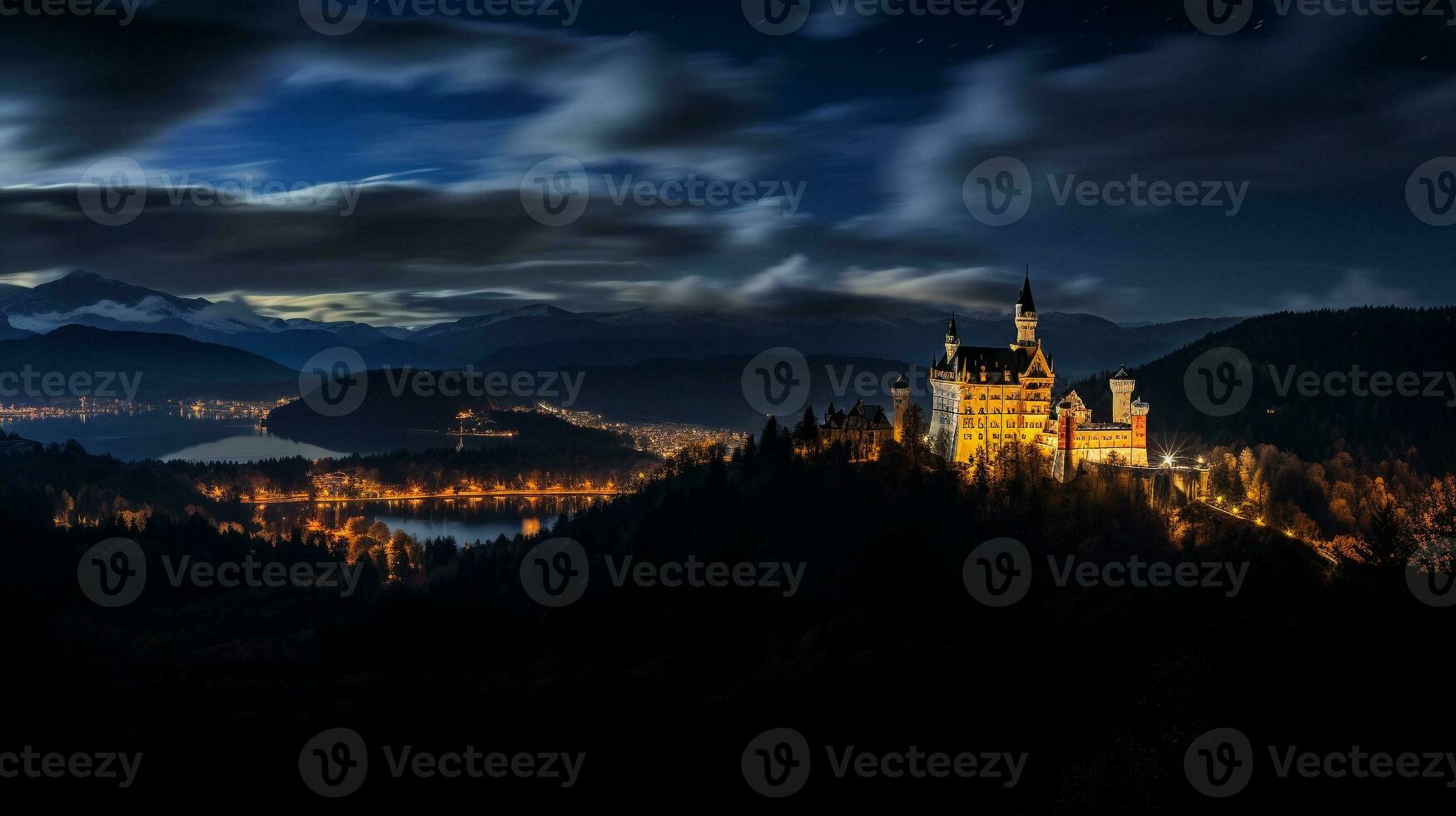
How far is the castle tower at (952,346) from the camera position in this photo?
8144 centimetres

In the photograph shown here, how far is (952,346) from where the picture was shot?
8250 centimetres

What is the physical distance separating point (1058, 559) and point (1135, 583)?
516 centimetres

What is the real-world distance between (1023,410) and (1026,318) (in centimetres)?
707

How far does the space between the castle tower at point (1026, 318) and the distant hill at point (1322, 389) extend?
1693 inches

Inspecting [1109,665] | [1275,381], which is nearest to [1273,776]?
[1109,665]

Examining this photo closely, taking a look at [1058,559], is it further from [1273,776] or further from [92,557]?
[92,557]

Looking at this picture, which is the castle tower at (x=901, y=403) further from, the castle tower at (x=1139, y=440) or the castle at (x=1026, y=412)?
the castle tower at (x=1139, y=440)

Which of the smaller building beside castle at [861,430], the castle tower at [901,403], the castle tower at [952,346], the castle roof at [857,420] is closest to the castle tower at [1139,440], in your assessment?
the castle tower at [952,346]

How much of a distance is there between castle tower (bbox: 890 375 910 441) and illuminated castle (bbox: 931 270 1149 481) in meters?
5.70

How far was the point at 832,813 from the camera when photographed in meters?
60.5

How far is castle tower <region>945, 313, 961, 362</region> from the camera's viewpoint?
81.4 meters

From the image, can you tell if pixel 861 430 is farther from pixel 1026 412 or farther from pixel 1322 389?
pixel 1322 389

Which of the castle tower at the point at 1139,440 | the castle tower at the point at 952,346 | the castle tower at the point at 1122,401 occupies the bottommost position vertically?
the castle tower at the point at 1139,440

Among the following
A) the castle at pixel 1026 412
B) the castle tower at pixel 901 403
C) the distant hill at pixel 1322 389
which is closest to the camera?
the castle at pixel 1026 412
